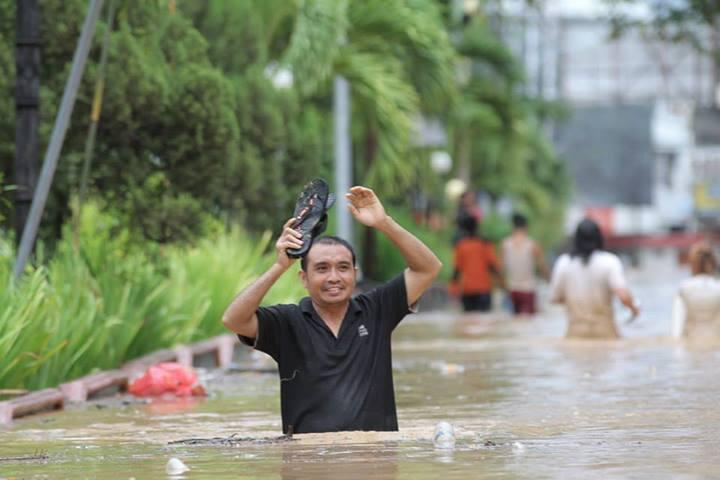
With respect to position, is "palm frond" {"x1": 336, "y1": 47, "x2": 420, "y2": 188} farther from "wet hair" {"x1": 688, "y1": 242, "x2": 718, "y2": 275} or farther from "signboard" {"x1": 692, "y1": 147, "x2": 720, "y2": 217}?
"signboard" {"x1": 692, "y1": 147, "x2": 720, "y2": 217}

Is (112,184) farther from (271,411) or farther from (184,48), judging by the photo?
(271,411)

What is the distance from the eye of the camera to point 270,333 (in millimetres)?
9414

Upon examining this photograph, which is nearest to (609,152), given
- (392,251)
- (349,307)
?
(392,251)

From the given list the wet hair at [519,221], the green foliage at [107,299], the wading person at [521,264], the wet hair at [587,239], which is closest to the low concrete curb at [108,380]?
the green foliage at [107,299]

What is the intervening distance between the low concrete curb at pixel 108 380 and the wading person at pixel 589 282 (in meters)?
3.35

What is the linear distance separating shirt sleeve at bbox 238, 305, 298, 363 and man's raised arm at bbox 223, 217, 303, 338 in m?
0.04

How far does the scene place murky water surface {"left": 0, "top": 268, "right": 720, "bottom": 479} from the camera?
8.94 meters

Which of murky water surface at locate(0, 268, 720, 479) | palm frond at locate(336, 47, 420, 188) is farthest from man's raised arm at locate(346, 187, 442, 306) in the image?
palm frond at locate(336, 47, 420, 188)

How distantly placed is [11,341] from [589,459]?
533 centimetres

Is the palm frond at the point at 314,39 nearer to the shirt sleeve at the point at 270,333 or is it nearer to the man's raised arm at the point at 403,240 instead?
the man's raised arm at the point at 403,240

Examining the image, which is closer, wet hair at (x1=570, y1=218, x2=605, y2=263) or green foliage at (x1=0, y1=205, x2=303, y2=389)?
green foliage at (x1=0, y1=205, x2=303, y2=389)

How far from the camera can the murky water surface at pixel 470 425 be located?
8938 millimetres

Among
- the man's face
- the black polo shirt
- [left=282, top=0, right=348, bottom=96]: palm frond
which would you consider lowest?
the black polo shirt

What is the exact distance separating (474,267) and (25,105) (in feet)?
44.7
